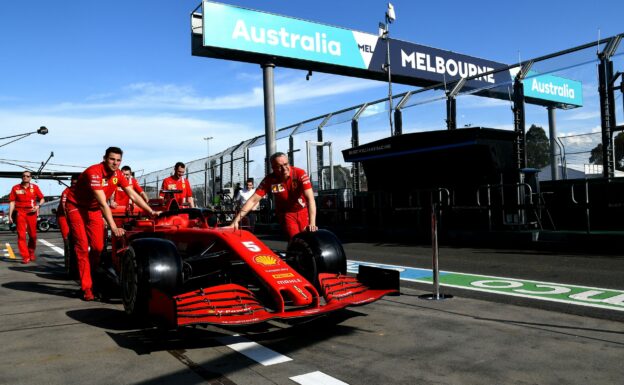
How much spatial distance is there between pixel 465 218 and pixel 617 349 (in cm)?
995

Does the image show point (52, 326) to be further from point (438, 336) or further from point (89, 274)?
point (438, 336)

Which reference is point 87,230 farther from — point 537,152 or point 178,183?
point 537,152

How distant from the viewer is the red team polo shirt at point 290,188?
20.5ft

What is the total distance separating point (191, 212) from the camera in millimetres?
6199

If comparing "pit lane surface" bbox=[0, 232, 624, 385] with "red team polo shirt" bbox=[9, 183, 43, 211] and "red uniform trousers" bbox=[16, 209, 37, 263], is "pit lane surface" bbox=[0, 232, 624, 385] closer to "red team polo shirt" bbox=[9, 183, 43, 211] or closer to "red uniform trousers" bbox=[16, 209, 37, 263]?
"red uniform trousers" bbox=[16, 209, 37, 263]

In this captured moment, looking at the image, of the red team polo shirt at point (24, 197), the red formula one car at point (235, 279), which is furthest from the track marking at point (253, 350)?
the red team polo shirt at point (24, 197)

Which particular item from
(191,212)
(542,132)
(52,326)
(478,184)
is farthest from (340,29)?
(52,326)

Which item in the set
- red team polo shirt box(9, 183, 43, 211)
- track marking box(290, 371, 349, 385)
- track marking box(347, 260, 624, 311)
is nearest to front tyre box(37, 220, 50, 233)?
red team polo shirt box(9, 183, 43, 211)

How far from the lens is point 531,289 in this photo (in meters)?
6.41

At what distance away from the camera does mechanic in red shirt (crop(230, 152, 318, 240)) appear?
612cm

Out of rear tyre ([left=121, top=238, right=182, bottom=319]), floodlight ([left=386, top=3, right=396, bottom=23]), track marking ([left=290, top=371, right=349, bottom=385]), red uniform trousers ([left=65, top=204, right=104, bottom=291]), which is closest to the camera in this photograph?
track marking ([left=290, top=371, right=349, bottom=385])

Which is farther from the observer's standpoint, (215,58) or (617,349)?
(215,58)

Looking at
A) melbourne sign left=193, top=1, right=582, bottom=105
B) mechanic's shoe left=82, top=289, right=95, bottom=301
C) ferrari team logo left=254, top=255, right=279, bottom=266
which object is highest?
melbourne sign left=193, top=1, right=582, bottom=105

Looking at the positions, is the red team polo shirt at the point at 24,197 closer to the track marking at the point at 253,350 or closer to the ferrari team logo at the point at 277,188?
the ferrari team logo at the point at 277,188
